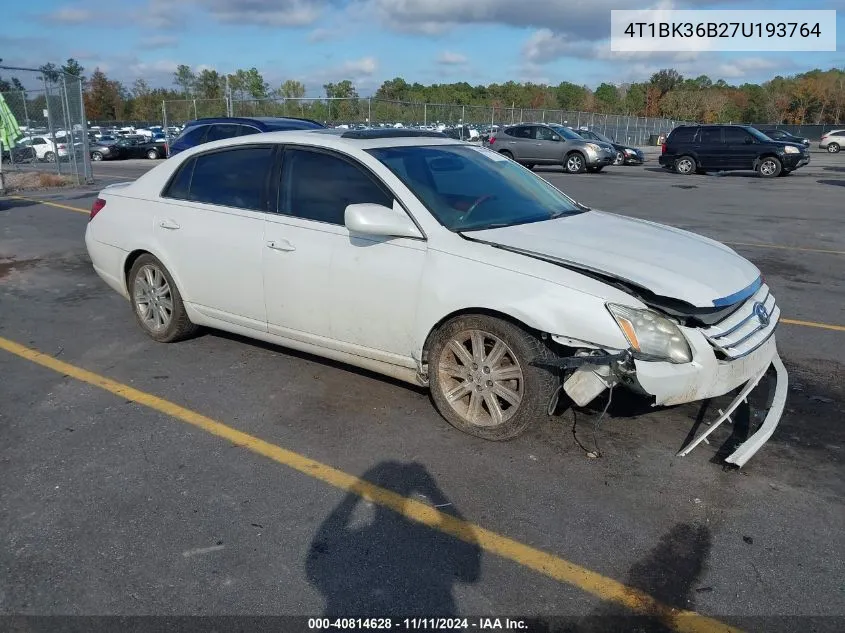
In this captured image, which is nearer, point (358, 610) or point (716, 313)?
point (358, 610)

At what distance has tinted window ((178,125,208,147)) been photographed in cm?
1453

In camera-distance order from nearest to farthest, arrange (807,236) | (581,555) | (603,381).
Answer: (581,555)
(603,381)
(807,236)

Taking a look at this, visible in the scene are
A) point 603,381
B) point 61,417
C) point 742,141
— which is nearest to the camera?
point 603,381

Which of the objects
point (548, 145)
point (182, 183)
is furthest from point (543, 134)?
point (182, 183)

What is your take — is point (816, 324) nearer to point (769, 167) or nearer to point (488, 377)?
point (488, 377)

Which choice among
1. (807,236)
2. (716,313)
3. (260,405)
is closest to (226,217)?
(260,405)

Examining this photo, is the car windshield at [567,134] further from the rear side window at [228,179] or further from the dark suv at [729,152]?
the rear side window at [228,179]

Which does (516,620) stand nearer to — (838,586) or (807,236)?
(838,586)

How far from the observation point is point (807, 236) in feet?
35.9

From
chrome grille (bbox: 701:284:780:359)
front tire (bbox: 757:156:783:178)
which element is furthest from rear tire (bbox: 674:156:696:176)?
chrome grille (bbox: 701:284:780:359)

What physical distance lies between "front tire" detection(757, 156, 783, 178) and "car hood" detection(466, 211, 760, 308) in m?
22.4

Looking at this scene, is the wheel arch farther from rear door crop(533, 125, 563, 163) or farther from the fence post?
rear door crop(533, 125, 563, 163)

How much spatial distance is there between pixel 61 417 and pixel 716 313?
151 inches

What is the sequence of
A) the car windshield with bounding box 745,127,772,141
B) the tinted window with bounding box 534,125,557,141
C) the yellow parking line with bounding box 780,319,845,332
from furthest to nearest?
1. the tinted window with bounding box 534,125,557,141
2. the car windshield with bounding box 745,127,772,141
3. the yellow parking line with bounding box 780,319,845,332
